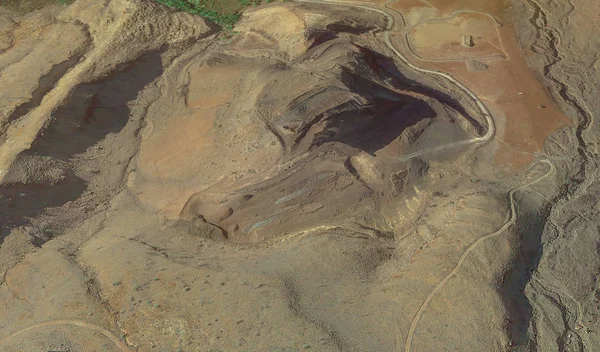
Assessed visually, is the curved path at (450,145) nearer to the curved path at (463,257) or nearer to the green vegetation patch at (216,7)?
the curved path at (463,257)

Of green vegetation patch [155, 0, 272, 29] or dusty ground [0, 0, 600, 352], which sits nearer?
dusty ground [0, 0, 600, 352]

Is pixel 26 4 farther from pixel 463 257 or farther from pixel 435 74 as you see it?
pixel 463 257

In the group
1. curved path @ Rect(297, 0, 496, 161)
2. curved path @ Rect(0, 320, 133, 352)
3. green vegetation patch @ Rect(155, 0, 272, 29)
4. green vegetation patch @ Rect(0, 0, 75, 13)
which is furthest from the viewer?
green vegetation patch @ Rect(0, 0, 75, 13)

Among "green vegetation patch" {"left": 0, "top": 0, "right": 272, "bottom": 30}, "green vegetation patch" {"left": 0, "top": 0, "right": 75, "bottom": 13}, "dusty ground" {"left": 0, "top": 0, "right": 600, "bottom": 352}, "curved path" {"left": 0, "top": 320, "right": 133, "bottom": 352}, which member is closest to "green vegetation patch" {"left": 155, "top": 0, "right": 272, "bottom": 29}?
"green vegetation patch" {"left": 0, "top": 0, "right": 272, "bottom": 30}

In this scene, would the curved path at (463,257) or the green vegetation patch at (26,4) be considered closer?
the curved path at (463,257)

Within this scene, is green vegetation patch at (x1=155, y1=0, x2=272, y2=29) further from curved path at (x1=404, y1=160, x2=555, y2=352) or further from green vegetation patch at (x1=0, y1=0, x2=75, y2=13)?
curved path at (x1=404, y1=160, x2=555, y2=352)

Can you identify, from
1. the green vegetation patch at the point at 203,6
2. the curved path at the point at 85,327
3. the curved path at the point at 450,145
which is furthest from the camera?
the green vegetation patch at the point at 203,6

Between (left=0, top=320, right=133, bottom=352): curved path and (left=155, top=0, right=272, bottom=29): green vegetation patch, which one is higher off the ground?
(left=155, top=0, right=272, bottom=29): green vegetation patch

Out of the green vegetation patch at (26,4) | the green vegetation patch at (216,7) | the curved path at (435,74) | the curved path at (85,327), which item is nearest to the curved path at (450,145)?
the curved path at (435,74)

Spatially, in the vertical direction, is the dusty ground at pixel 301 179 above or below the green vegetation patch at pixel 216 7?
below
